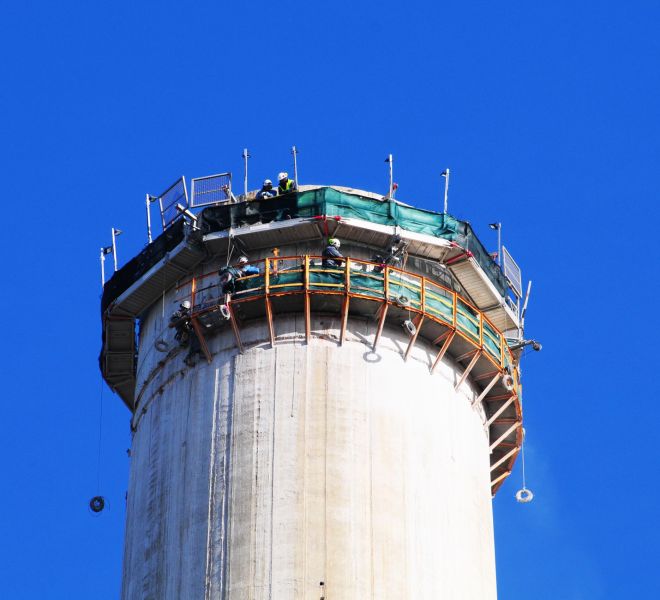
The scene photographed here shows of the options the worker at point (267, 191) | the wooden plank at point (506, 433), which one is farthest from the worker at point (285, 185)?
the wooden plank at point (506, 433)

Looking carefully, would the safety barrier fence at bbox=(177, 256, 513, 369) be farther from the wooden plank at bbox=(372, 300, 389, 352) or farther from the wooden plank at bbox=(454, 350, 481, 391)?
the wooden plank at bbox=(454, 350, 481, 391)

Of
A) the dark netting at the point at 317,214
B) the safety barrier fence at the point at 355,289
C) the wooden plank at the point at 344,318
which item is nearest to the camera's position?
the wooden plank at the point at 344,318

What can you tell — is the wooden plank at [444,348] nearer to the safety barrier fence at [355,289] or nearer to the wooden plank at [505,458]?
the safety barrier fence at [355,289]

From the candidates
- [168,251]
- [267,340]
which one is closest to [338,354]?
[267,340]

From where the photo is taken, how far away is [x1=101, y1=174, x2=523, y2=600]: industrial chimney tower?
76.2 m

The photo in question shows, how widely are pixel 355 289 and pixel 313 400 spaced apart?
470cm

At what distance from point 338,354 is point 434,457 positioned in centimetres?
521

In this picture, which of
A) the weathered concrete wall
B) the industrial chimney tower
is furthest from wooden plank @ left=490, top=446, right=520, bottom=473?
the weathered concrete wall

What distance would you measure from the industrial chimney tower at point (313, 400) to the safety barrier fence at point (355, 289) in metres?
0.08

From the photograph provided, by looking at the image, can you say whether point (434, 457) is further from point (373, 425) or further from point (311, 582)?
point (311, 582)

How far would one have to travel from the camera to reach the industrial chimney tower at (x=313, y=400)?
7619cm

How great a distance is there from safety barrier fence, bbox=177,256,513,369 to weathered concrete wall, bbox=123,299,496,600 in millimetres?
1284

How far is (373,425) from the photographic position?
78.6 meters

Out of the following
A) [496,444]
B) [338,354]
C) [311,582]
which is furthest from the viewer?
[496,444]
